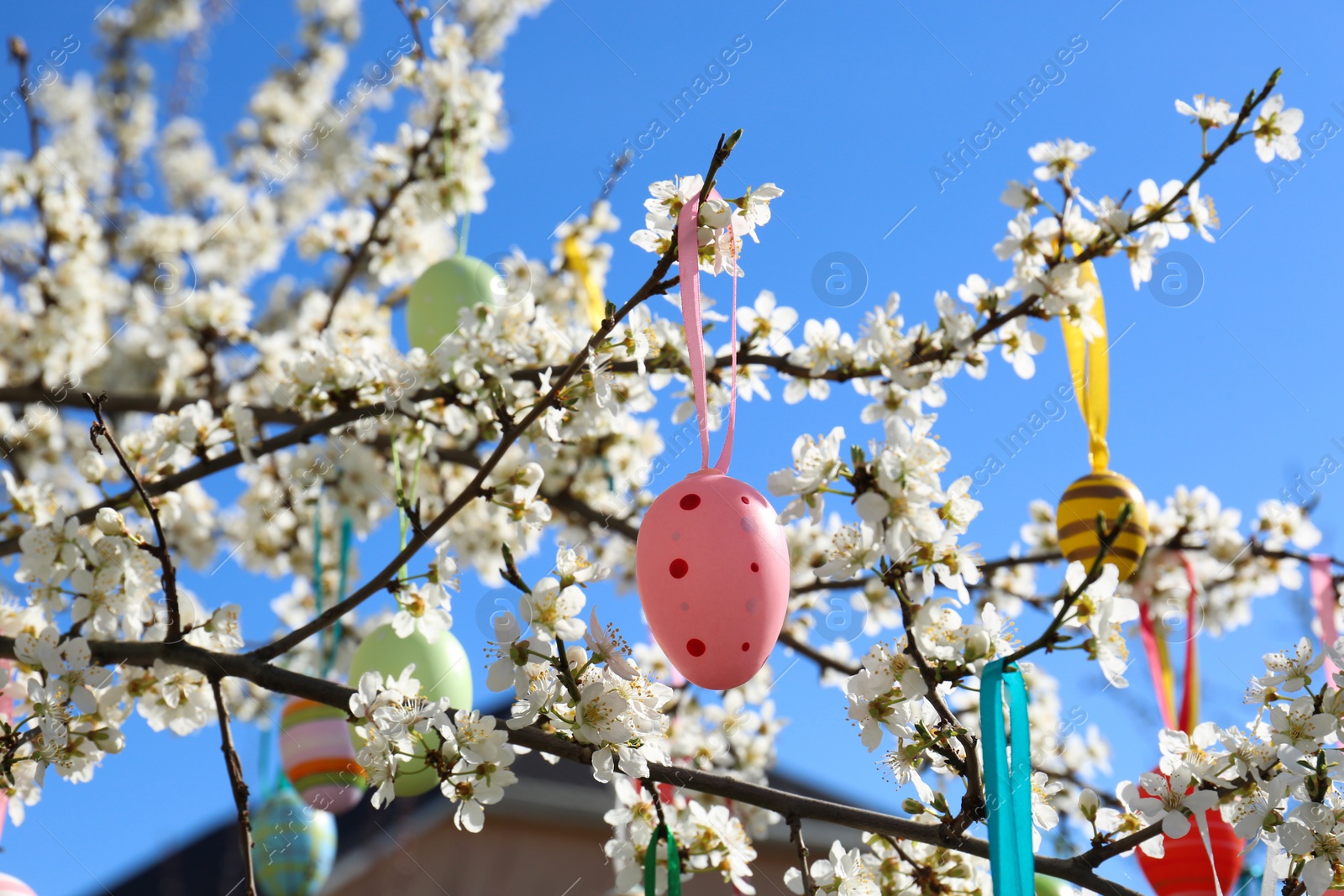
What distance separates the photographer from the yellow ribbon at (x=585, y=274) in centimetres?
316

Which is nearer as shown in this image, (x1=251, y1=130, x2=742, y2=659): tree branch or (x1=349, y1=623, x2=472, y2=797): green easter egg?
(x1=251, y1=130, x2=742, y2=659): tree branch

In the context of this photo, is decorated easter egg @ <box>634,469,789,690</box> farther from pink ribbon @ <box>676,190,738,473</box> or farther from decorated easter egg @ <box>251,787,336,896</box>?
decorated easter egg @ <box>251,787,336,896</box>

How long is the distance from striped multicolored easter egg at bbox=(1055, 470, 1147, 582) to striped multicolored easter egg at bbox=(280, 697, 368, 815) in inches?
65.2

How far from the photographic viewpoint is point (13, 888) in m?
1.83

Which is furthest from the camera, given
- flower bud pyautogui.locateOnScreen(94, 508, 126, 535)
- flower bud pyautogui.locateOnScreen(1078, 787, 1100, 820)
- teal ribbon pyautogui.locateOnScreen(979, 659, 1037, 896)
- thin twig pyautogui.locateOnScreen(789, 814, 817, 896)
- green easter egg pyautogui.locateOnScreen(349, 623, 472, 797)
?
green easter egg pyautogui.locateOnScreen(349, 623, 472, 797)

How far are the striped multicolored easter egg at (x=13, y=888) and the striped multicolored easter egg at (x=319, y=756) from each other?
22.3 inches

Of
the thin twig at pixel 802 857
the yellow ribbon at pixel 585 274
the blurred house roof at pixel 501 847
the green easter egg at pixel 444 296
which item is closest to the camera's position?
the thin twig at pixel 802 857

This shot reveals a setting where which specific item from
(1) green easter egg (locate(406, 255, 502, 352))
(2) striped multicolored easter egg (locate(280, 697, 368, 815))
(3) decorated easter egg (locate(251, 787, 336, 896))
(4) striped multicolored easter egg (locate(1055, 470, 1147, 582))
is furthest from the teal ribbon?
(3) decorated easter egg (locate(251, 787, 336, 896))

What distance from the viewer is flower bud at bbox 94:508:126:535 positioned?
1881mm

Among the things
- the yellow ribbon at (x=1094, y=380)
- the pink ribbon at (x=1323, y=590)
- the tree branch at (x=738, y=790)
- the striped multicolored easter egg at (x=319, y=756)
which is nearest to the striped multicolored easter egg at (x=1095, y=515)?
the yellow ribbon at (x=1094, y=380)

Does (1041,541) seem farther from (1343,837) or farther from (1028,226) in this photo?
(1343,837)

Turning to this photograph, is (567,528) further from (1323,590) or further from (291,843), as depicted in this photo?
(1323,590)

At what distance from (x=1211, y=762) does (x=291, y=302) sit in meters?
6.33

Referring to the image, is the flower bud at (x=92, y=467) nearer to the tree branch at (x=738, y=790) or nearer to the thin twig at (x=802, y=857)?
the tree branch at (x=738, y=790)
